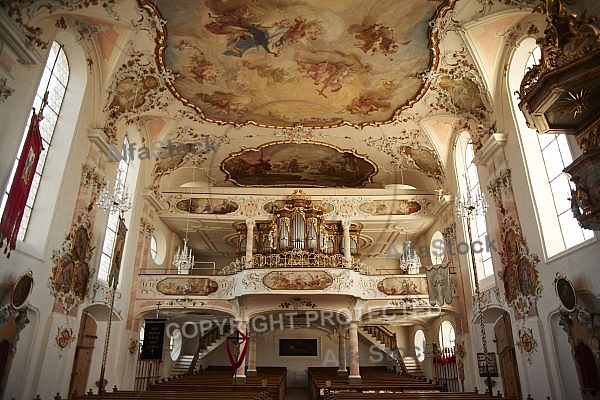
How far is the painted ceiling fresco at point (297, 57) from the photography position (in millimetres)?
11102

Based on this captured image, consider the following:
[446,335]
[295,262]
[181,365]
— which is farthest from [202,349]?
[446,335]

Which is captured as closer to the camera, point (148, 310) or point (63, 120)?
point (63, 120)

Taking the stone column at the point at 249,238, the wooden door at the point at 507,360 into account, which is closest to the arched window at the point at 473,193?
the wooden door at the point at 507,360

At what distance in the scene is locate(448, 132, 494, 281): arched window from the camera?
45.1ft

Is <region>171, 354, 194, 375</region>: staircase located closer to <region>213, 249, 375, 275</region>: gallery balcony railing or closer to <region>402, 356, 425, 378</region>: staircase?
<region>213, 249, 375, 275</region>: gallery balcony railing

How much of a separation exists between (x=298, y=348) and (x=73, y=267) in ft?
49.1

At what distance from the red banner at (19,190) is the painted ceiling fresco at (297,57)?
4.28 m

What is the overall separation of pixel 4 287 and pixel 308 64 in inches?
377

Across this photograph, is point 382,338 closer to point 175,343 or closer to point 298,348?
point 298,348

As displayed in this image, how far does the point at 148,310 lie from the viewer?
15.9 meters

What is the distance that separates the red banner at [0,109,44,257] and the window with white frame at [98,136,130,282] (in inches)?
179

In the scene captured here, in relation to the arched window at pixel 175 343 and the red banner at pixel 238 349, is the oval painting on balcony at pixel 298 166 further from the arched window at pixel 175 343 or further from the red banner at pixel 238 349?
the arched window at pixel 175 343

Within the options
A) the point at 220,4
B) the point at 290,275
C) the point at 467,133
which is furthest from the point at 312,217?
the point at 220,4

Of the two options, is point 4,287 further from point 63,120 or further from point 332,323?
point 332,323
